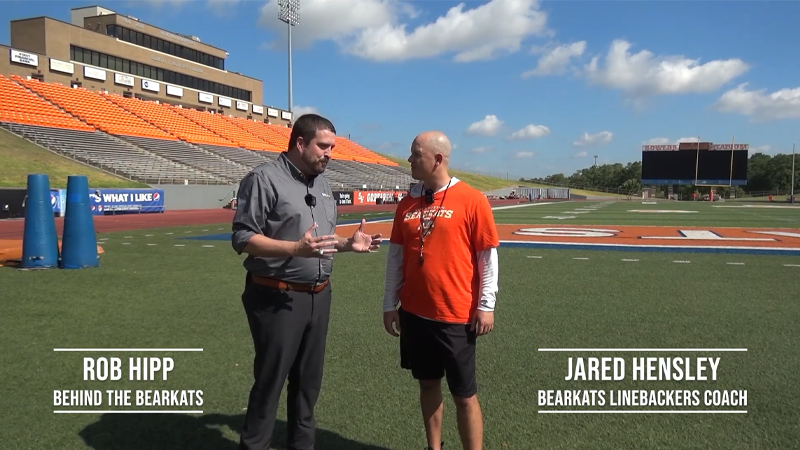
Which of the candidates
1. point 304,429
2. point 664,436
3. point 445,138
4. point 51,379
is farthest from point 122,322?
point 664,436

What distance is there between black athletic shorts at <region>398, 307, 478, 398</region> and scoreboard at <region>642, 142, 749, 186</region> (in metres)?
65.4

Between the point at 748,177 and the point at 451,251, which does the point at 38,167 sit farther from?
the point at 748,177

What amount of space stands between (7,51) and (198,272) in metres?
40.5

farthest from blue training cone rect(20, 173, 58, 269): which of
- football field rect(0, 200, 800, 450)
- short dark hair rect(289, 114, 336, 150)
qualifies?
short dark hair rect(289, 114, 336, 150)

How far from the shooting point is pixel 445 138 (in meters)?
2.88

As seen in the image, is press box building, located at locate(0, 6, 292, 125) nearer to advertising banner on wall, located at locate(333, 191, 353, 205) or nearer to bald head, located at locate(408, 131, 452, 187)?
advertising banner on wall, located at locate(333, 191, 353, 205)

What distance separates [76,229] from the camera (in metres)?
9.01

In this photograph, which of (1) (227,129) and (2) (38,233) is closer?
(2) (38,233)

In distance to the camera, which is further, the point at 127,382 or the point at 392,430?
the point at 127,382

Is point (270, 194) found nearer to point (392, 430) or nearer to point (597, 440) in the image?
point (392, 430)

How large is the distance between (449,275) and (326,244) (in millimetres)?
672

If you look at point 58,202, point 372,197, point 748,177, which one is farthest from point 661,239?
point 748,177

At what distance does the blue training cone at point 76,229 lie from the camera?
9.02m

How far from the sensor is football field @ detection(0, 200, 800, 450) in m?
3.38
